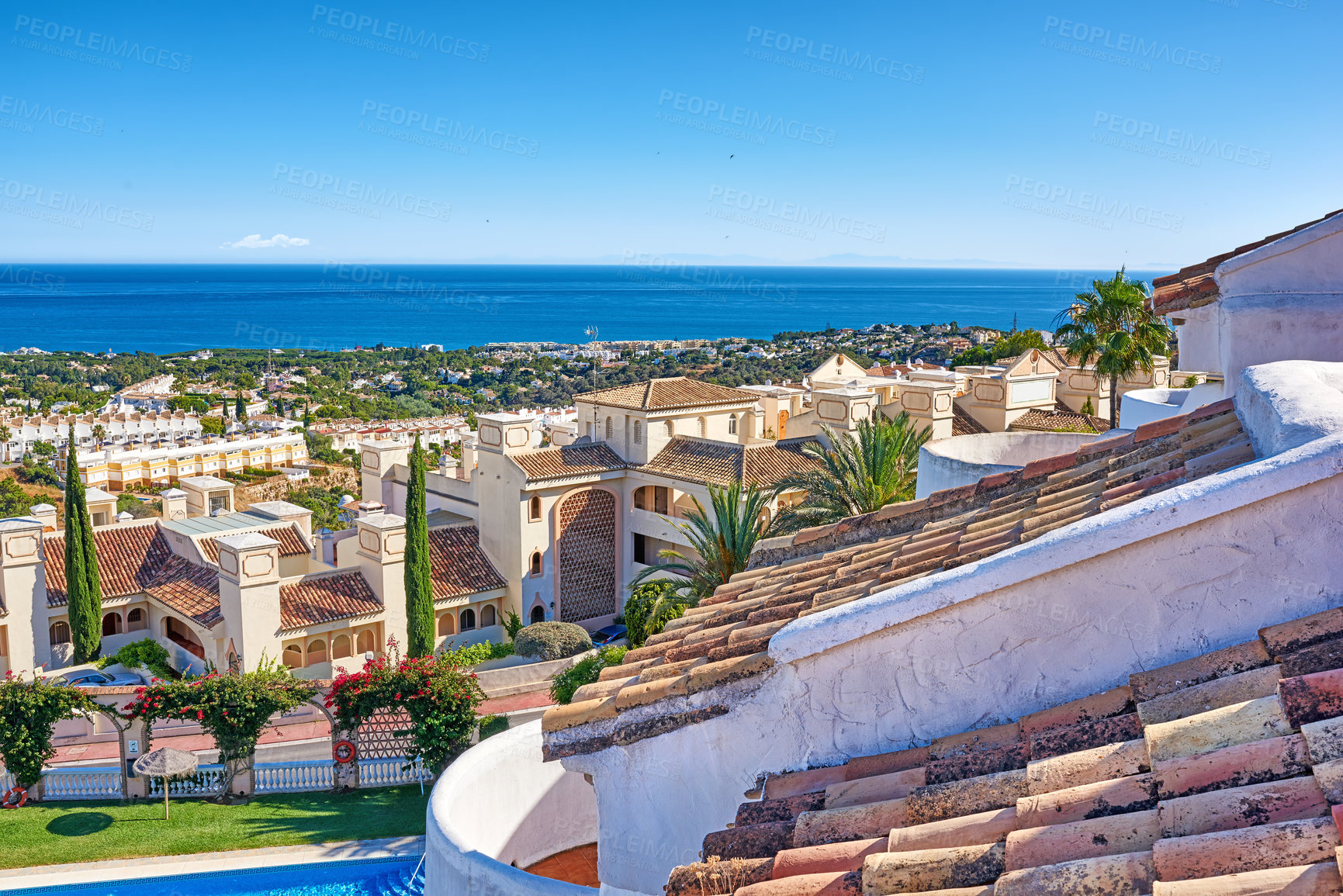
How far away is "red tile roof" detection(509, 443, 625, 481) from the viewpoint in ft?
98.6

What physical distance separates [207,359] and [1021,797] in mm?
146947

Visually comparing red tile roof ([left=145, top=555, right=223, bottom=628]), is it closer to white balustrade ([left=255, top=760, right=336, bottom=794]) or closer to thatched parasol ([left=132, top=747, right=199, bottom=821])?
white balustrade ([left=255, top=760, right=336, bottom=794])

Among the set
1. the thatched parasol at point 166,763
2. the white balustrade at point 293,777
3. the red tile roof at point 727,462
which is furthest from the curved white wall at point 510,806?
the red tile roof at point 727,462

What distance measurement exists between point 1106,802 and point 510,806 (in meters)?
4.87

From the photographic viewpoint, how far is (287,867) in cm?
1573

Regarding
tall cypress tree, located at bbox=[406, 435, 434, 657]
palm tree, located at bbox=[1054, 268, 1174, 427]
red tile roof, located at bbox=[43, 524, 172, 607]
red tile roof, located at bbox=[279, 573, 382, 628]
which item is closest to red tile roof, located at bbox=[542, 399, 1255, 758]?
tall cypress tree, located at bbox=[406, 435, 434, 657]

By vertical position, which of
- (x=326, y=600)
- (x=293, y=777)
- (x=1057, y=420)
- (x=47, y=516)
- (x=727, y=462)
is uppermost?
(x=1057, y=420)

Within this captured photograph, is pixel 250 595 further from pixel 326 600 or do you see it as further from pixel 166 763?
pixel 166 763

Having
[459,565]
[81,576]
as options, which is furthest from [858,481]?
[81,576]

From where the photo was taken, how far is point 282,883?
15492 millimetres

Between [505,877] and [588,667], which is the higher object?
[505,877]

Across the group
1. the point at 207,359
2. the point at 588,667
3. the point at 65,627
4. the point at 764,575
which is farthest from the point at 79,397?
the point at 764,575

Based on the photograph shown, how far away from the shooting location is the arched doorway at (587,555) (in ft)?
103

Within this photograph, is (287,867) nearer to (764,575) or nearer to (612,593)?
(764,575)
